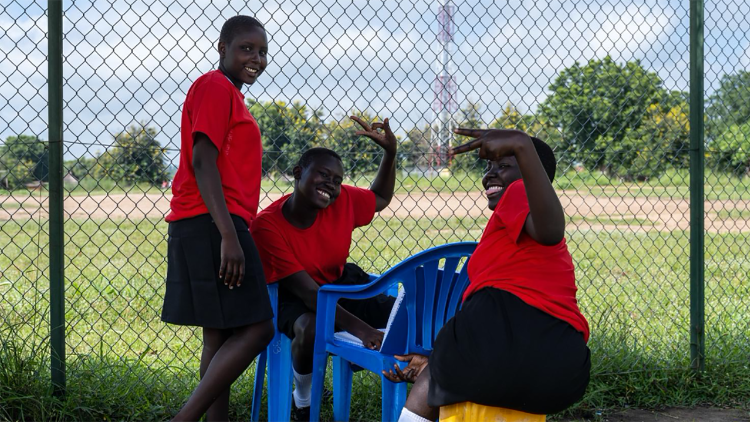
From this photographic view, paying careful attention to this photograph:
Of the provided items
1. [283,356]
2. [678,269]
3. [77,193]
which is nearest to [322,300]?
[283,356]

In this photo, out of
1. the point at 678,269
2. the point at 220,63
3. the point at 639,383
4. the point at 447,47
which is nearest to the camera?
the point at 220,63

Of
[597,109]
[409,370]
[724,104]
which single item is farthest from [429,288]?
[597,109]

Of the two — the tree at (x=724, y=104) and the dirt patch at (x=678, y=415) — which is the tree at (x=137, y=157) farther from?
the tree at (x=724, y=104)

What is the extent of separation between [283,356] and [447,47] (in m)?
2.13

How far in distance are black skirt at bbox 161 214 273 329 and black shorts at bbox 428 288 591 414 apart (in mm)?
796

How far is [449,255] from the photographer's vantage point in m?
2.52

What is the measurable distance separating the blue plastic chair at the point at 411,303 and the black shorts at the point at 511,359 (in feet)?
1.31

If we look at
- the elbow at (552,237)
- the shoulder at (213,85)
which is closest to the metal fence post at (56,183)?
the shoulder at (213,85)

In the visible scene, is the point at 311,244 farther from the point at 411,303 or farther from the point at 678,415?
the point at 678,415

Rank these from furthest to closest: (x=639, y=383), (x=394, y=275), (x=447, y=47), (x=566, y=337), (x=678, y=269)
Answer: (x=678, y=269), (x=447, y=47), (x=639, y=383), (x=394, y=275), (x=566, y=337)

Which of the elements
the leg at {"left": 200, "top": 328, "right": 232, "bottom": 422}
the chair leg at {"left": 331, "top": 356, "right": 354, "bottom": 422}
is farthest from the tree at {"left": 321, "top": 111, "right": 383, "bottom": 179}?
the leg at {"left": 200, "top": 328, "right": 232, "bottom": 422}

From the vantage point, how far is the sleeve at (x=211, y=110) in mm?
2514

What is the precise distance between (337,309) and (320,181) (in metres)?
0.55

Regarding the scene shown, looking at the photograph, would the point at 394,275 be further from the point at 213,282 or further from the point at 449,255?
the point at 213,282
